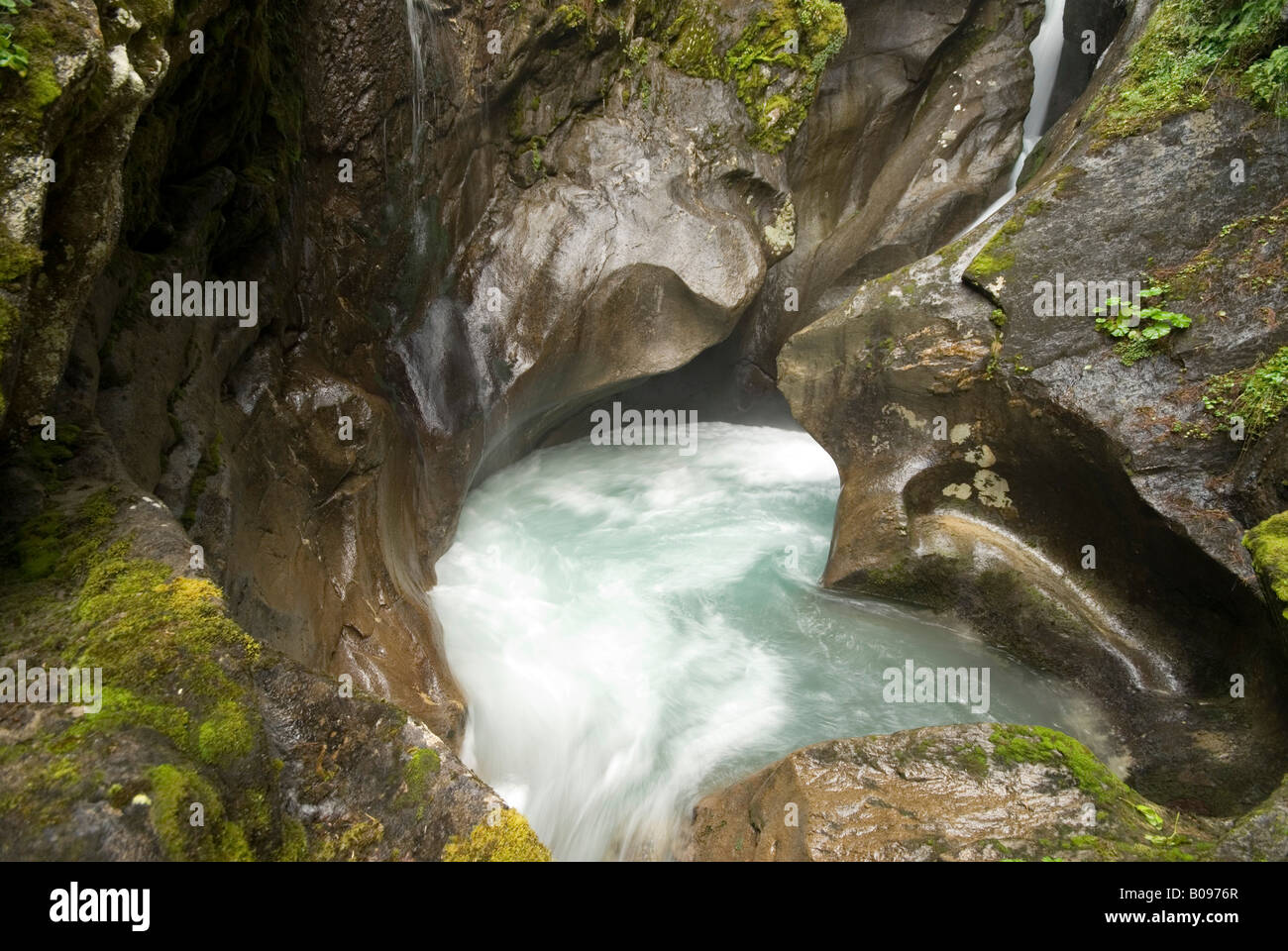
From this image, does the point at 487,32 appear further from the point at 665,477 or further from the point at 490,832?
the point at 490,832

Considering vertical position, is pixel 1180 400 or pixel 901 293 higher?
pixel 901 293

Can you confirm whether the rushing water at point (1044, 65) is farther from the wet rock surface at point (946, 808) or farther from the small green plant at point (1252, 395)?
the wet rock surface at point (946, 808)

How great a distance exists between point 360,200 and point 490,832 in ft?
19.1

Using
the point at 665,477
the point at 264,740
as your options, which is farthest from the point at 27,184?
the point at 665,477

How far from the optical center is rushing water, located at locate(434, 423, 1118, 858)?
5727mm

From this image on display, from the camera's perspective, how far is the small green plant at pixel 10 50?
7.72 ft

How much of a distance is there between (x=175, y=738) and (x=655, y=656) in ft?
16.4

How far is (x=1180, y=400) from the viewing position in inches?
238
